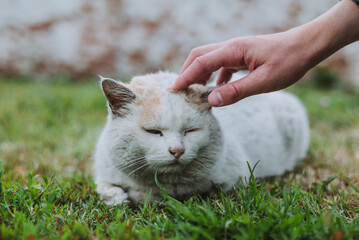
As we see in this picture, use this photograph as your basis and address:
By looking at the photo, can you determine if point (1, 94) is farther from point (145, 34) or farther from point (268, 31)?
point (268, 31)

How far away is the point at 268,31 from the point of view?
659 cm

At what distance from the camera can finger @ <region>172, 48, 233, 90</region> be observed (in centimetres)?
164

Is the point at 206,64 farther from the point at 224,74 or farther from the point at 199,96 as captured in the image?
the point at 224,74

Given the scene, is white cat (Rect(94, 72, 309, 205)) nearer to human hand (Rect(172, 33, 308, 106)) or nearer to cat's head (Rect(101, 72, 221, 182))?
cat's head (Rect(101, 72, 221, 182))

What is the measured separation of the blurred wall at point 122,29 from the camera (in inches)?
249

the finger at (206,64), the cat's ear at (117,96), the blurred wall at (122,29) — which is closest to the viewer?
Result: the finger at (206,64)

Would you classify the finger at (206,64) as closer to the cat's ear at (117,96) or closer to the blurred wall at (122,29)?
the cat's ear at (117,96)

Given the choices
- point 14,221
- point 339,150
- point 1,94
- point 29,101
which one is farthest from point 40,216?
point 1,94

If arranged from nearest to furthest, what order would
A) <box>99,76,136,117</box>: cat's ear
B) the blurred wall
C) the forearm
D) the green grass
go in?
the green grass
the forearm
<box>99,76,136,117</box>: cat's ear
the blurred wall

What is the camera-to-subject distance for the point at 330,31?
1.55 metres

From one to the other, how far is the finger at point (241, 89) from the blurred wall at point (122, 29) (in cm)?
493

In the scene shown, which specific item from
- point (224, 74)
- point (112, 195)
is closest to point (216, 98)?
point (224, 74)

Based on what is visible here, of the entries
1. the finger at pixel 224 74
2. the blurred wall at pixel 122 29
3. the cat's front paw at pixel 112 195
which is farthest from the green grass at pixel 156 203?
the blurred wall at pixel 122 29

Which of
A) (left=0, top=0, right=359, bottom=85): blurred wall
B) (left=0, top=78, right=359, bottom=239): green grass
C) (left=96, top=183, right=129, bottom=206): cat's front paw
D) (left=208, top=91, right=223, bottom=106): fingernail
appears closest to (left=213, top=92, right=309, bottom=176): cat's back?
(left=0, top=78, right=359, bottom=239): green grass
